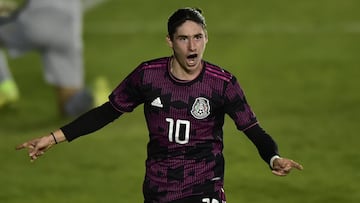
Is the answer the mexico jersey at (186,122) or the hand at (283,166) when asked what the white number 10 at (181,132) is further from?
the hand at (283,166)

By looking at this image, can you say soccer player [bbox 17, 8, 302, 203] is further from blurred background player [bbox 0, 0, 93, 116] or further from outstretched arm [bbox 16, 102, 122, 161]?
blurred background player [bbox 0, 0, 93, 116]

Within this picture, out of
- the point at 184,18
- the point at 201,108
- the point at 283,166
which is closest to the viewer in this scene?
the point at 283,166

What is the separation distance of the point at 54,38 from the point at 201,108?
5917 millimetres

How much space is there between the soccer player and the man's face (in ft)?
0.18

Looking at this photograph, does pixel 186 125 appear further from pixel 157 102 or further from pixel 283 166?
pixel 283 166

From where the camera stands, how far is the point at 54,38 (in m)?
11.1

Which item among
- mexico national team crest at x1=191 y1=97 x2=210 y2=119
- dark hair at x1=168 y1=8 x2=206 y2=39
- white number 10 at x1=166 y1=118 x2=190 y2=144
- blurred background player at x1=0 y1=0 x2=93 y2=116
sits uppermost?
blurred background player at x1=0 y1=0 x2=93 y2=116

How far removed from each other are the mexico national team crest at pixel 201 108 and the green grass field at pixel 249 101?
8.44 feet

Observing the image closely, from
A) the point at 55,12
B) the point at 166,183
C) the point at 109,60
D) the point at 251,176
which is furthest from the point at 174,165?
the point at 109,60

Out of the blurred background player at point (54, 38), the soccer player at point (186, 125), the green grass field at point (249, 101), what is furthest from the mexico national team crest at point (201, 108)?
the blurred background player at point (54, 38)


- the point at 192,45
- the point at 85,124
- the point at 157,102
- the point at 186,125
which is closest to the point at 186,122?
the point at 186,125

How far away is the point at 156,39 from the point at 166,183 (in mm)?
10373

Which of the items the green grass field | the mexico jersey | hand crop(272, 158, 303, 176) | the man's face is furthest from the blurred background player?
hand crop(272, 158, 303, 176)

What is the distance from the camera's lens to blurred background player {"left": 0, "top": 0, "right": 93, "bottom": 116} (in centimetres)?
1103
